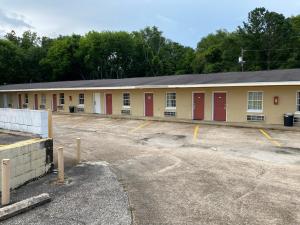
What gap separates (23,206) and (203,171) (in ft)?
17.4

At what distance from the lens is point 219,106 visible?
877 inches

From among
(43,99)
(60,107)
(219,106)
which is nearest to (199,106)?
(219,106)

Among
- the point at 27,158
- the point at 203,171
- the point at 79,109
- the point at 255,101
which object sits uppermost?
the point at 255,101

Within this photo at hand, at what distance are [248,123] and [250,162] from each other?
9.81 metres

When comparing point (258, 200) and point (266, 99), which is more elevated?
point (266, 99)

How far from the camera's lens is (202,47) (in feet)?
246

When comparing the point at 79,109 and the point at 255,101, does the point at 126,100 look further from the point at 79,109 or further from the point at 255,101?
the point at 255,101

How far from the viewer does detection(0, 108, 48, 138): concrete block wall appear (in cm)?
1074

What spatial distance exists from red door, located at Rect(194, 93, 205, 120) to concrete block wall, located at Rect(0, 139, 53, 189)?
1426cm

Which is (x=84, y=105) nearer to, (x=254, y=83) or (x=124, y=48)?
(x=254, y=83)

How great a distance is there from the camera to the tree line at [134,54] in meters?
51.8

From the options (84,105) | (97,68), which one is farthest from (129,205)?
(97,68)

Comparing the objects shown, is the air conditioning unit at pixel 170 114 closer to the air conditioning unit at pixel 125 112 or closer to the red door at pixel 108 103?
the air conditioning unit at pixel 125 112

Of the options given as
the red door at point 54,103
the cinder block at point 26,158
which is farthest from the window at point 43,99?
the cinder block at point 26,158
